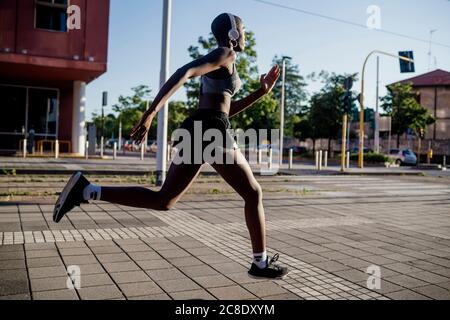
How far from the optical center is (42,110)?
22.2 m

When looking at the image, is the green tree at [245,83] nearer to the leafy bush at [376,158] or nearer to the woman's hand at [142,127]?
the leafy bush at [376,158]

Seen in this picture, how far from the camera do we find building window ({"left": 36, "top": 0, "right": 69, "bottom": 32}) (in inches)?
746

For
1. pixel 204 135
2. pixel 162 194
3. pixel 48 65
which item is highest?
pixel 48 65

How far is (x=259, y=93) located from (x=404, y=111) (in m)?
45.3

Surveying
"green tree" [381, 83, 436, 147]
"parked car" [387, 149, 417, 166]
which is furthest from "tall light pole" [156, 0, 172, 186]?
"green tree" [381, 83, 436, 147]

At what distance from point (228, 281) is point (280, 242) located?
159cm

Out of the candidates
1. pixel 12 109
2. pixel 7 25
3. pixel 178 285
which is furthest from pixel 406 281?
pixel 12 109

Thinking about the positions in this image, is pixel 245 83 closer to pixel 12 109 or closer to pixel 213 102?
pixel 12 109

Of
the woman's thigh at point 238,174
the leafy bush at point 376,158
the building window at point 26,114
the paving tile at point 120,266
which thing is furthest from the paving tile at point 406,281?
the leafy bush at point 376,158

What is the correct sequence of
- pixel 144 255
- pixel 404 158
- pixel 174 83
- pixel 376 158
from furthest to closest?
1. pixel 404 158
2. pixel 376 158
3. pixel 144 255
4. pixel 174 83

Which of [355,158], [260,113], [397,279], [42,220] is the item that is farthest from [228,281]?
[355,158]

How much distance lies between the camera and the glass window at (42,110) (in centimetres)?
2206

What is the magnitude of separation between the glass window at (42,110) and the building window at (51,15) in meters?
4.18

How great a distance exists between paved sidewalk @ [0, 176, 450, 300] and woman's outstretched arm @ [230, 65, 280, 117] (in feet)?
4.64
